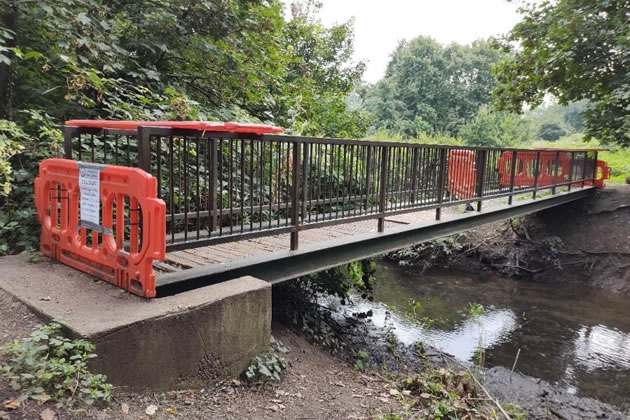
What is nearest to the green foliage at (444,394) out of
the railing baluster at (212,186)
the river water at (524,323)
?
the river water at (524,323)

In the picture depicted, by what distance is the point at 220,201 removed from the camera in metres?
4.00

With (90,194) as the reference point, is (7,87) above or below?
above

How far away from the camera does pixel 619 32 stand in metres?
10.5

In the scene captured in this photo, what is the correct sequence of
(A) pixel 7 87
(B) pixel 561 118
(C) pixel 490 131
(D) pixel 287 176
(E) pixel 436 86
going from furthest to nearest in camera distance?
(B) pixel 561 118, (E) pixel 436 86, (C) pixel 490 131, (A) pixel 7 87, (D) pixel 287 176

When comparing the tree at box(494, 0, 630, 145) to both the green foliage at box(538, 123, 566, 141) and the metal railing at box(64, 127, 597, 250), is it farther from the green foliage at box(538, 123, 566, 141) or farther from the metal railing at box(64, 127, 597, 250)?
the green foliage at box(538, 123, 566, 141)

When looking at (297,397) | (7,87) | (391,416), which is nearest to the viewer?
(391,416)

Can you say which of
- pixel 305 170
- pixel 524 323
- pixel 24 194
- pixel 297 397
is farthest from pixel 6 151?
pixel 524 323

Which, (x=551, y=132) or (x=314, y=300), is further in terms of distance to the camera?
(x=551, y=132)

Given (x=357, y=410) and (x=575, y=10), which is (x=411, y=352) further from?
(x=575, y=10)

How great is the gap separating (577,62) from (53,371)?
13.6 m

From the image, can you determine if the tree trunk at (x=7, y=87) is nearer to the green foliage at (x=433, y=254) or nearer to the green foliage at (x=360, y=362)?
the green foliage at (x=360, y=362)

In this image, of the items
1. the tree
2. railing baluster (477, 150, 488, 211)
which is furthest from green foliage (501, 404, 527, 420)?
the tree

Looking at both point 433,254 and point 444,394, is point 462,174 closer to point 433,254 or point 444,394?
point 444,394

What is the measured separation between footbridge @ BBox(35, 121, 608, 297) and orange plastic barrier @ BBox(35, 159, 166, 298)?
0.03 feet
